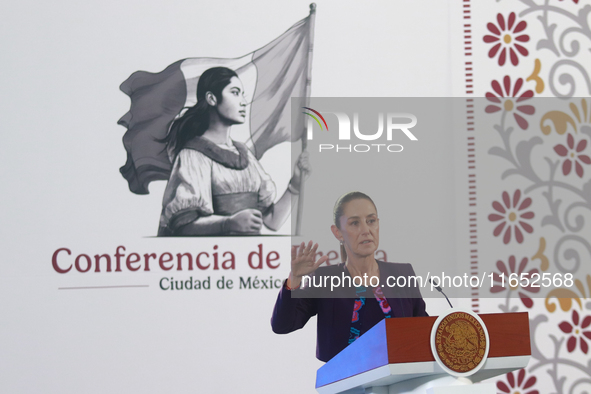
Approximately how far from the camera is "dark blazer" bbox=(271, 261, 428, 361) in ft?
6.21

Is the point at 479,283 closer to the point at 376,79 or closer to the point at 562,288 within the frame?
the point at 562,288

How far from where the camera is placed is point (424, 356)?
1.01 metres

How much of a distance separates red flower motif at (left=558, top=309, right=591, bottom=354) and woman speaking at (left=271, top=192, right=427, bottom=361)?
4.13ft

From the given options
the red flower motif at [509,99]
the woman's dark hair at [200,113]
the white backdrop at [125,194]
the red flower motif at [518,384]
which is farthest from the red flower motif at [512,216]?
the woman's dark hair at [200,113]

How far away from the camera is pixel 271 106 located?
2.93 meters

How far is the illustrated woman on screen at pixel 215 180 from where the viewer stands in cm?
285

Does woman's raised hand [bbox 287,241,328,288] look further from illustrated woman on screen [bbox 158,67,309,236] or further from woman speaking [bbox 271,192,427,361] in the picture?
illustrated woman on screen [bbox 158,67,309,236]

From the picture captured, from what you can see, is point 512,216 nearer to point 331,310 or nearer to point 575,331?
point 575,331

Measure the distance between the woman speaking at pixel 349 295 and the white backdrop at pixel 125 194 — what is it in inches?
32.1

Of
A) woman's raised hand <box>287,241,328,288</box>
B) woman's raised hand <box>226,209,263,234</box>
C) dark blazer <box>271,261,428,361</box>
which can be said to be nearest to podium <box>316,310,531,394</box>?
woman's raised hand <box>287,241,328,288</box>

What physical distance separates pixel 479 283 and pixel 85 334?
1939 millimetres

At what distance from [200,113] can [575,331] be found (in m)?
2.17

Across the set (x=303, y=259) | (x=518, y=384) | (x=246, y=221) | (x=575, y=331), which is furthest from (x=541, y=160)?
(x=303, y=259)

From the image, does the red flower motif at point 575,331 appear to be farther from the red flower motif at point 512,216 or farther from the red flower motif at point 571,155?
the red flower motif at point 571,155
